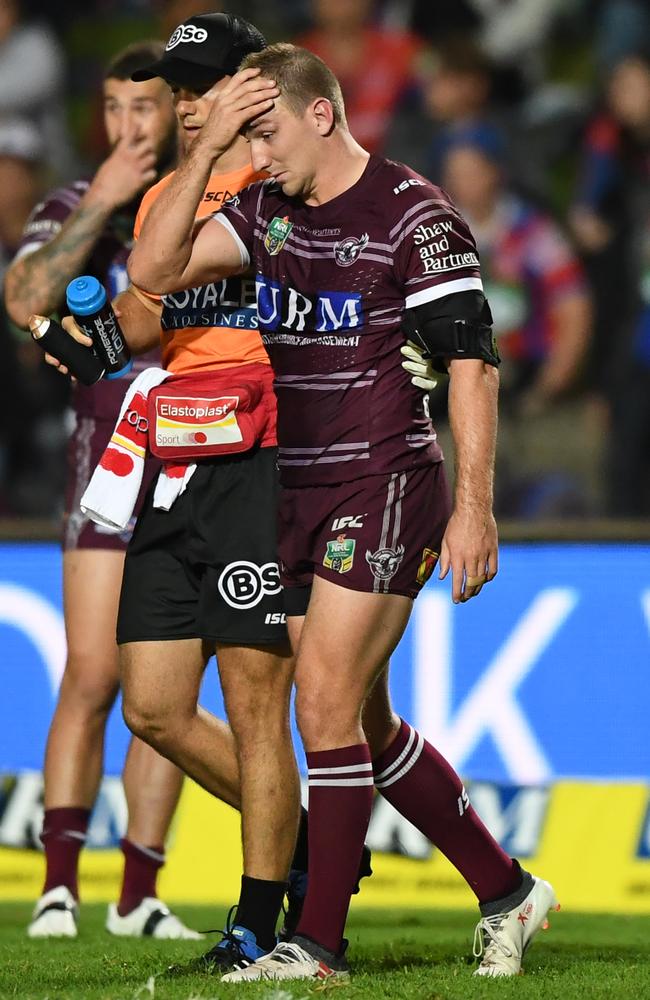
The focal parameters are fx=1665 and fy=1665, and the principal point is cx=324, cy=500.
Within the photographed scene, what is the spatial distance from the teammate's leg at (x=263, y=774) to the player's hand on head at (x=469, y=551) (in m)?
0.63

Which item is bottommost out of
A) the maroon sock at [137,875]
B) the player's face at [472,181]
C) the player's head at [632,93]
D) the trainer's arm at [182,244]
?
the maroon sock at [137,875]

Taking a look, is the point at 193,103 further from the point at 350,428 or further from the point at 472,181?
the point at 472,181

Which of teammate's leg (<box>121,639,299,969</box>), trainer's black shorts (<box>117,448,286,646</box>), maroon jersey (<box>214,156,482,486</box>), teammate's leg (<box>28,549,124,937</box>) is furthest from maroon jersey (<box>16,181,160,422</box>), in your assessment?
maroon jersey (<box>214,156,482,486</box>)

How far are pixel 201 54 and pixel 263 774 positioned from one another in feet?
6.14

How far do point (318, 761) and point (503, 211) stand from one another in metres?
6.18

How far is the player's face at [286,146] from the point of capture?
157 inches

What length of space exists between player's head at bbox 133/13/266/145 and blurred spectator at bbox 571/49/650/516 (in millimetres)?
5213

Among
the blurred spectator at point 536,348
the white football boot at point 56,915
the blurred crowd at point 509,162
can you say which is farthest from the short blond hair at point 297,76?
the blurred spectator at point 536,348

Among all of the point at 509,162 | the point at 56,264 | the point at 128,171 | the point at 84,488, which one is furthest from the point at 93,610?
the point at 509,162

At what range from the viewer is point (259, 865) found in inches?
165

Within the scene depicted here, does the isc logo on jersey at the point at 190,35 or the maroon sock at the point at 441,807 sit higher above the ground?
the isc logo on jersey at the point at 190,35

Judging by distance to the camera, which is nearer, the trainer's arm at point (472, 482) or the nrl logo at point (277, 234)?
the trainer's arm at point (472, 482)

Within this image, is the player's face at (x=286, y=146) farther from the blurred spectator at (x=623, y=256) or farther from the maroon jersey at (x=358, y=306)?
the blurred spectator at (x=623, y=256)

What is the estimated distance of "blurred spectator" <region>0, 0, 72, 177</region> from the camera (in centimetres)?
1048
